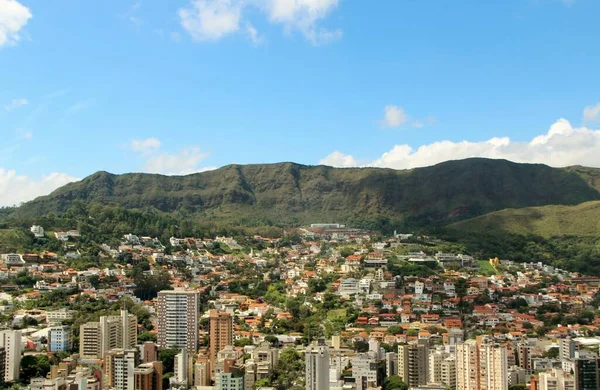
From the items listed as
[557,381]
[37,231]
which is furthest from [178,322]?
[37,231]

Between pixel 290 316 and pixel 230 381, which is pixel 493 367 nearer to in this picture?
pixel 230 381

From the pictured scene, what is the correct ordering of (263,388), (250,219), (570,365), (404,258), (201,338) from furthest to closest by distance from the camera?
1. (250,219)
2. (404,258)
3. (201,338)
4. (570,365)
5. (263,388)

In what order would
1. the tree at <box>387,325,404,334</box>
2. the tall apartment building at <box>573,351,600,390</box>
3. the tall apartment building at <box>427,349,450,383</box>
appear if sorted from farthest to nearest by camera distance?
the tree at <box>387,325,404,334</box> < the tall apartment building at <box>427,349,450,383</box> < the tall apartment building at <box>573,351,600,390</box>

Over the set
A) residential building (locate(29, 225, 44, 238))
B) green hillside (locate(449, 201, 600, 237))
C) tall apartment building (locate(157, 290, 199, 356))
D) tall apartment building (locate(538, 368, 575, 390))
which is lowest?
tall apartment building (locate(538, 368, 575, 390))

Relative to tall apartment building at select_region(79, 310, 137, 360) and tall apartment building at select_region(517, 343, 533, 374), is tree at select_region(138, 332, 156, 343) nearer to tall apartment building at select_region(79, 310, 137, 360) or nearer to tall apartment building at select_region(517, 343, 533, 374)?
tall apartment building at select_region(79, 310, 137, 360)

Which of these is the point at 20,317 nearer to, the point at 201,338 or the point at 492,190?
the point at 201,338

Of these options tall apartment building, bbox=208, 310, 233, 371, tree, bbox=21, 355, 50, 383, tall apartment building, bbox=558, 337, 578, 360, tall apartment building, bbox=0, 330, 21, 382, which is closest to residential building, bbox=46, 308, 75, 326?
tree, bbox=21, 355, 50, 383

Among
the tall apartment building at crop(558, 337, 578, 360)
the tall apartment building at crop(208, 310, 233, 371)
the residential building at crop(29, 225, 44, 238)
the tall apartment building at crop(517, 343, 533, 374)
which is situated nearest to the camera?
the tall apartment building at crop(517, 343, 533, 374)

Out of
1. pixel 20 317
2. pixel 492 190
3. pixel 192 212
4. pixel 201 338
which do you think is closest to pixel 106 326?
pixel 201 338
